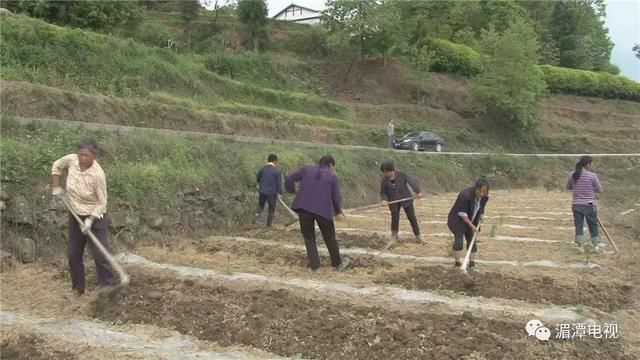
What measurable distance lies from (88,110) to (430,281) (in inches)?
471

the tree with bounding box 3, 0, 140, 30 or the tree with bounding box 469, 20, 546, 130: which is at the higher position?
the tree with bounding box 3, 0, 140, 30

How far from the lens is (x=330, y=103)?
31.0 meters

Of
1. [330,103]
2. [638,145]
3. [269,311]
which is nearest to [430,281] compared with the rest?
[269,311]

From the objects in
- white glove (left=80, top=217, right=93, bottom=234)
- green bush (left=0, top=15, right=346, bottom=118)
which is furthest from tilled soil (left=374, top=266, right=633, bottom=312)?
green bush (left=0, top=15, right=346, bottom=118)

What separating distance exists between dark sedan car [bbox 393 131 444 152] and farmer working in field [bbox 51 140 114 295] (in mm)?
22040

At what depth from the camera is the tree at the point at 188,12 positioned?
123 ft

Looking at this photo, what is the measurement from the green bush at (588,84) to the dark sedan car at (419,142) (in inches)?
789

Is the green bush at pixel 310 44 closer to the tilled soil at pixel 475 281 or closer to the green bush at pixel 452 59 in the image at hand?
the green bush at pixel 452 59

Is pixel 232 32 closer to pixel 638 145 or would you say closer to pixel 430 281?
pixel 638 145

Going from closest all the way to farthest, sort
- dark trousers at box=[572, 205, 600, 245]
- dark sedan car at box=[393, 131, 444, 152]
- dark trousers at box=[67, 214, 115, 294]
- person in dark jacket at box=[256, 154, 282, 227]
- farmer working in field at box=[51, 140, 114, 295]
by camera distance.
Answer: farmer working in field at box=[51, 140, 114, 295] < dark trousers at box=[67, 214, 115, 294] < dark trousers at box=[572, 205, 600, 245] < person in dark jacket at box=[256, 154, 282, 227] < dark sedan car at box=[393, 131, 444, 152]

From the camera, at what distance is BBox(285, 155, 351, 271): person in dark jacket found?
8.24 m

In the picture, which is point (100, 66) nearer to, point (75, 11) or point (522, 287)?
point (75, 11)

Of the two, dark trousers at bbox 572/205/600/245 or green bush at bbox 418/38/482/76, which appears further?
green bush at bbox 418/38/482/76

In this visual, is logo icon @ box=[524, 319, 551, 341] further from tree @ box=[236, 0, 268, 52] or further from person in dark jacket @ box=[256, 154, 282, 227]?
tree @ box=[236, 0, 268, 52]
